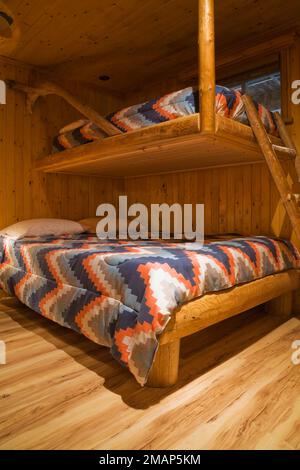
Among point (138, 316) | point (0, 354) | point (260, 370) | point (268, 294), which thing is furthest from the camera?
point (268, 294)

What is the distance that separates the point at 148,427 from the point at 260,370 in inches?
27.1

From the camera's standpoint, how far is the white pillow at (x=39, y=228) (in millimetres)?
2578

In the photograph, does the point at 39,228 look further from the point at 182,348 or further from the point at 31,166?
the point at 182,348

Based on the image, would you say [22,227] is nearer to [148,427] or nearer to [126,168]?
[126,168]

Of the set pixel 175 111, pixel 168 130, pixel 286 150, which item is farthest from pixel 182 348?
pixel 286 150

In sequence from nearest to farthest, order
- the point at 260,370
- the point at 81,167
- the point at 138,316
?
the point at 138,316 < the point at 260,370 < the point at 81,167

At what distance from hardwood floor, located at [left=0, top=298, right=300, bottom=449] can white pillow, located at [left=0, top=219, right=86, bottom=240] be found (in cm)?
88

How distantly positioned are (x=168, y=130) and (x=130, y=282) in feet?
2.95

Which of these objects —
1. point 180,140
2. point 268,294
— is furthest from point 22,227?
point 268,294

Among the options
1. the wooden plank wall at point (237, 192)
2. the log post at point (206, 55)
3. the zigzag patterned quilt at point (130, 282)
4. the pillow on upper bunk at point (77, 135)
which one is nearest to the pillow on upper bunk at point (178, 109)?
the log post at point (206, 55)

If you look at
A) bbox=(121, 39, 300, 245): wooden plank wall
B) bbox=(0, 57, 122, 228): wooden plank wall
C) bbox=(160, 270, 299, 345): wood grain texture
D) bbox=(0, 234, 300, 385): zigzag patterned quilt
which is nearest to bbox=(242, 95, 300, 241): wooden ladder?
bbox=(0, 234, 300, 385): zigzag patterned quilt

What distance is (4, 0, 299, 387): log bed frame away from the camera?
140 cm

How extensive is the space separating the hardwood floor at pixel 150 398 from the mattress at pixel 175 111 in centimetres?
131

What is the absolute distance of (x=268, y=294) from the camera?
199cm
